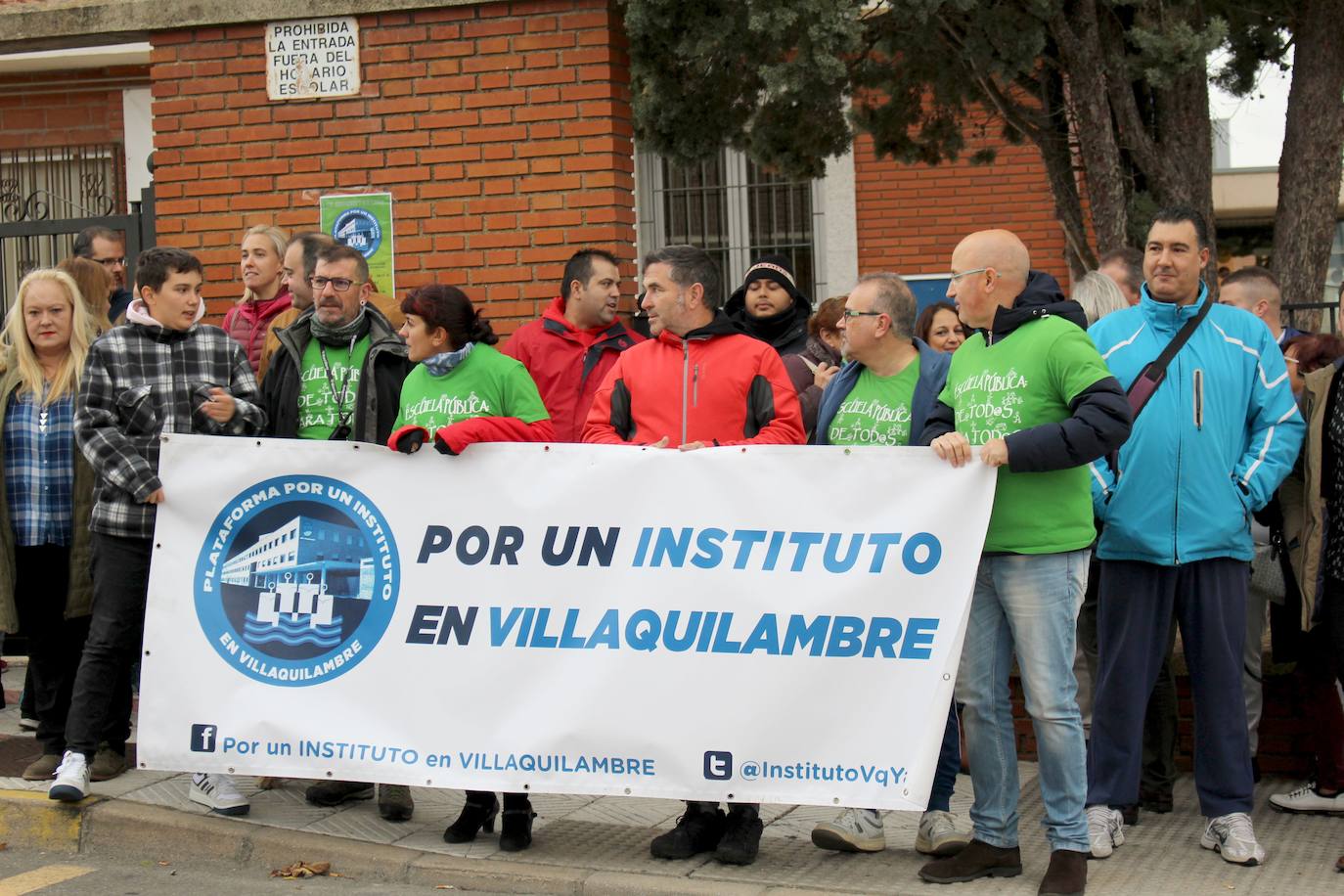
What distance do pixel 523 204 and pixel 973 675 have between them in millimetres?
3949

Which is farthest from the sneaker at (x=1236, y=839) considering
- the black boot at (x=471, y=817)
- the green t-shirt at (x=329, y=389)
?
the green t-shirt at (x=329, y=389)

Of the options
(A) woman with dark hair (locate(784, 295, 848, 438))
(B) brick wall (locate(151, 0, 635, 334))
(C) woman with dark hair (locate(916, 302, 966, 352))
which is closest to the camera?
(A) woman with dark hair (locate(784, 295, 848, 438))

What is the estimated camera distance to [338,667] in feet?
17.8

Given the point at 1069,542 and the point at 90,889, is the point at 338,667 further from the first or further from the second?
the point at 1069,542

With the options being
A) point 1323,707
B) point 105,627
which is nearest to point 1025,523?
point 1323,707

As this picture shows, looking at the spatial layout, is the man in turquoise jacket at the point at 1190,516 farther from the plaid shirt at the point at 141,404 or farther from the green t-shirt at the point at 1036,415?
the plaid shirt at the point at 141,404

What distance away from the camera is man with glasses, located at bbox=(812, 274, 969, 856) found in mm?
5273

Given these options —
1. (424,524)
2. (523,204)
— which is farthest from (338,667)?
(523,204)

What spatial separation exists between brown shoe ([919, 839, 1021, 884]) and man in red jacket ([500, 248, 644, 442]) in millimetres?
2521

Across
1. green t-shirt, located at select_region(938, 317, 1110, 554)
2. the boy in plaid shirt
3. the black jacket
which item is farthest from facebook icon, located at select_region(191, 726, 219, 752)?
green t-shirt, located at select_region(938, 317, 1110, 554)

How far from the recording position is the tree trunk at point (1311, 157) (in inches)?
343

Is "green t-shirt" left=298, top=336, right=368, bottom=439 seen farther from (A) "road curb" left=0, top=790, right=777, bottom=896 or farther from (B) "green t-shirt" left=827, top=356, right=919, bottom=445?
(B) "green t-shirt" left=827, top=356, right=919, bottom=445

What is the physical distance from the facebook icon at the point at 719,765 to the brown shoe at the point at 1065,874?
104cm

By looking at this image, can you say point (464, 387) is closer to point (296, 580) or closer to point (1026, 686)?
point (296, 580)
